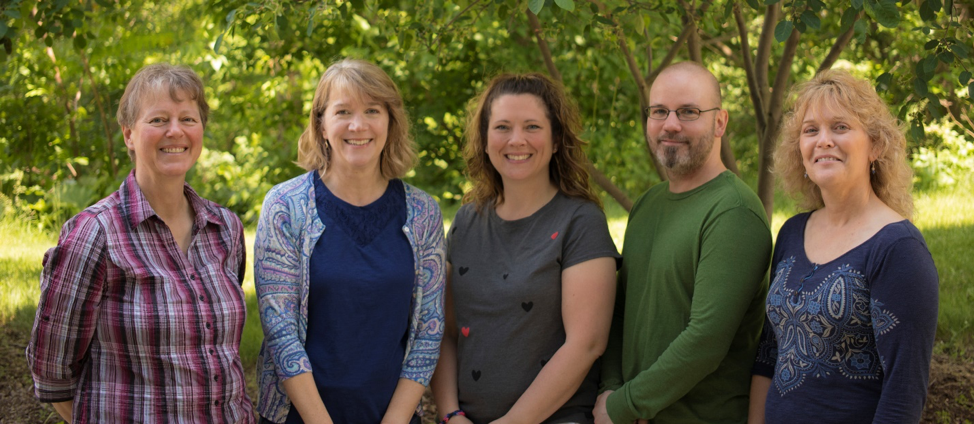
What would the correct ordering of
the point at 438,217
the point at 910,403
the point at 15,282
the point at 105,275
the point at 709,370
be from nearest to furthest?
the point at 910,403 → the point at 105,275 → the point at 709,370 → the point at 438,217 → the point at 15,282

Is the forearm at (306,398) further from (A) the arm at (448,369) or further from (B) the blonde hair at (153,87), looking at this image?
(B) the blonde hair at (153,87)

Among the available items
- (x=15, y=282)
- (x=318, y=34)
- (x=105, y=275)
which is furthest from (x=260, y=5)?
(x=15, y=282)

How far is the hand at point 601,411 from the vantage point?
2.73 metres

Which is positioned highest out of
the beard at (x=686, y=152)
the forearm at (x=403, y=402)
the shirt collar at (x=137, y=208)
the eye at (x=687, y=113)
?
the eye at (x=687, y=113)

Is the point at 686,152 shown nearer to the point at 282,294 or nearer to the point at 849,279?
the point at 849,279

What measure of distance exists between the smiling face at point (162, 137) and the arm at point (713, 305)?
1.60m

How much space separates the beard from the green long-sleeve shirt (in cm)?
8

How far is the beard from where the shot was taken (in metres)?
2.69

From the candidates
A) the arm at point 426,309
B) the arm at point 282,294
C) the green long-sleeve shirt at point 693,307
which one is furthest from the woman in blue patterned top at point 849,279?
the arm at point 282,294

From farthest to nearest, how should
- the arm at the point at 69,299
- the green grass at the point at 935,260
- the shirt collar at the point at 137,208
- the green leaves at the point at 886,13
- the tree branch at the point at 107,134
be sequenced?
the tree branch at the point at 107,134, the green grass at the point at 935,260, the green leaves at the point at 886,13, the shirt collar at the point at 137,208, the arm at the point at 69,299

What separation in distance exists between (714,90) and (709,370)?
933 mm

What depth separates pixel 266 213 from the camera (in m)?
2.78

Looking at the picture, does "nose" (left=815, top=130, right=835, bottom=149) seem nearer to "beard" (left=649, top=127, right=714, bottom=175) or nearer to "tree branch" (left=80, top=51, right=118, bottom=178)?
"beard" (left=649, top=127, right=714, bottom=175)

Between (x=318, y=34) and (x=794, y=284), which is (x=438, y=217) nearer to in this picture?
(x=794, y=284)
